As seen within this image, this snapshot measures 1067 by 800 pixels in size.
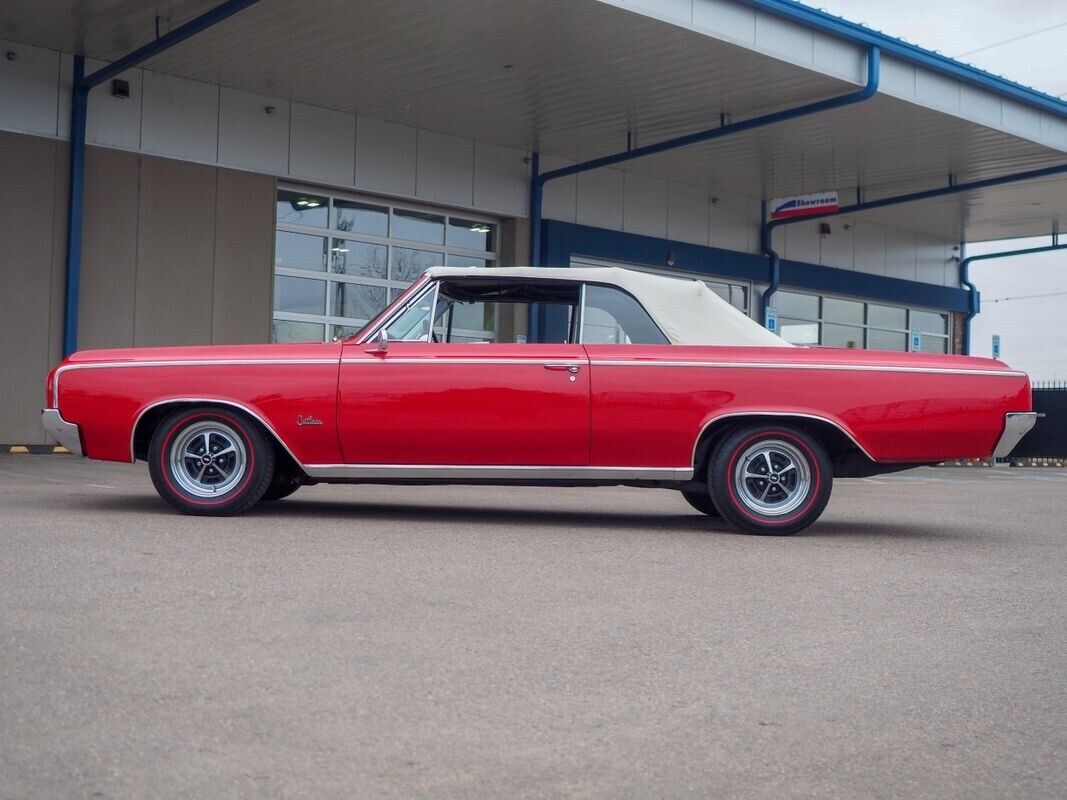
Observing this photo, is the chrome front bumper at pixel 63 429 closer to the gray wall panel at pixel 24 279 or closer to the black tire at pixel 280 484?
the black tire at pixel 280 484

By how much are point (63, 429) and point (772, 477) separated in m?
4.28

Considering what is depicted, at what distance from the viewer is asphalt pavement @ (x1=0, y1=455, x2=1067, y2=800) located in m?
2.87

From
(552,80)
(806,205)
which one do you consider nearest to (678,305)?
(552,80)

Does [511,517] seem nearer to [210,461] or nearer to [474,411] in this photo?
[474,411]

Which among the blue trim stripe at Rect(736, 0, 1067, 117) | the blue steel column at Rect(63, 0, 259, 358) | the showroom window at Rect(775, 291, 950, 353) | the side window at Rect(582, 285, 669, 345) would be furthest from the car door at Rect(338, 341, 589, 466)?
the showroom window at Rect(775, 291, 950, 353)

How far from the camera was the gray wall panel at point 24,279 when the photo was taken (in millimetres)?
15547

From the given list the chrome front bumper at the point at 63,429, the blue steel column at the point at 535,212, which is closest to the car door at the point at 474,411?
the chrome front bumper at the point at 63,429

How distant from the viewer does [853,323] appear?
2848cm

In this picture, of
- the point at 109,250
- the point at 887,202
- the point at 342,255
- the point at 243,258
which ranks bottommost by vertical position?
the point at 109,250

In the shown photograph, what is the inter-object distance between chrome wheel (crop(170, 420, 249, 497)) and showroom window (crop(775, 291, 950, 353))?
19.9 meters

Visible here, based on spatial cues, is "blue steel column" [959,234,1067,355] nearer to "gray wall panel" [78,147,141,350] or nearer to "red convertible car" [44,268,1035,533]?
"gray wall panel" [78,147,141,350]

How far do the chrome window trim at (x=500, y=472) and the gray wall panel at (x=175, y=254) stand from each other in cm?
1010

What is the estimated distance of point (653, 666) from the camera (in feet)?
12.7

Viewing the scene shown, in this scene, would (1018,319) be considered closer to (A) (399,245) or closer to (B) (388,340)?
(A) (399,245)
